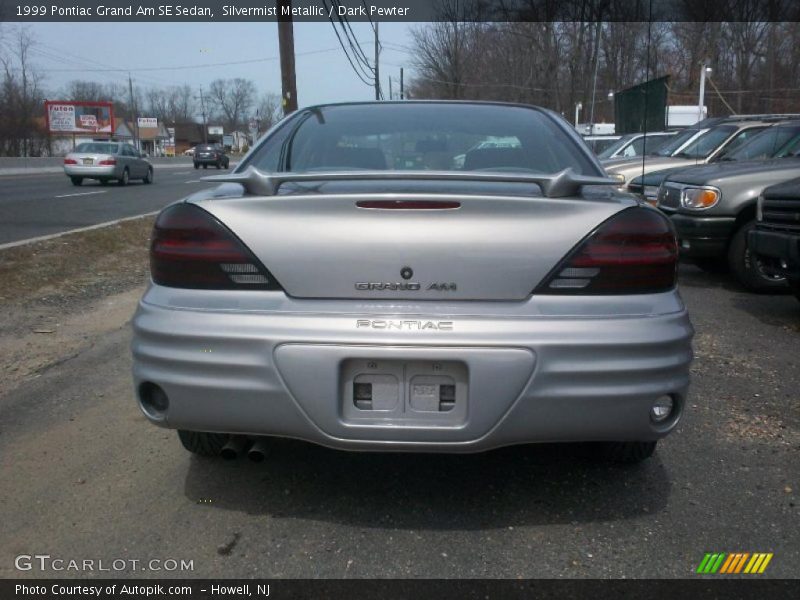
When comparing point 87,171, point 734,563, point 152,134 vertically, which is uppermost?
point 152,134

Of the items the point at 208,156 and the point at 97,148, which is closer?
the point at 97,148

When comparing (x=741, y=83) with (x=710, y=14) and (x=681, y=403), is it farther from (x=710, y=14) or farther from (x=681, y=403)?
(x=681, y=403)

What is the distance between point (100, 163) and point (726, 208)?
2070cm

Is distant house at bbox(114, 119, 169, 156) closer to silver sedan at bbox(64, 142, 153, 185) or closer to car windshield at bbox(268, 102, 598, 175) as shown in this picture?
silver sedan at bbox(64, 142, 153, 185)

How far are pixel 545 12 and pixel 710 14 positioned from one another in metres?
7.16

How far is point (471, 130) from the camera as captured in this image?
3363 mm

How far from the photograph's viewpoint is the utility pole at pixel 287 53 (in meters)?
14.3

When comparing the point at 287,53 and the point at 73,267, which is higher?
the point at 287,53

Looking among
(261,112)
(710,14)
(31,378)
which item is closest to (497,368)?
(31,378)

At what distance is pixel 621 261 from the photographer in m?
2.39

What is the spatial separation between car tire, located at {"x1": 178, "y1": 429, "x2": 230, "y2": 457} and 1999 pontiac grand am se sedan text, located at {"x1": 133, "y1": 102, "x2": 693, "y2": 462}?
1.48 ft

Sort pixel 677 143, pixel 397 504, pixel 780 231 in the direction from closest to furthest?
pixel 397 504 < pixel 780 231 < pixel 677 143

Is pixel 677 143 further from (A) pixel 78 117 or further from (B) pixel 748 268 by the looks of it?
(A) pixel 78 117

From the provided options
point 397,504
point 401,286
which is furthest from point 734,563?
point 401,286
